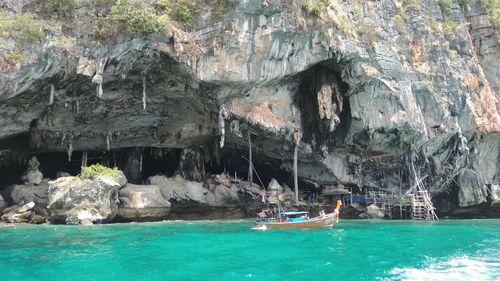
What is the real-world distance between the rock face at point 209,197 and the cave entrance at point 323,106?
18.7 feet

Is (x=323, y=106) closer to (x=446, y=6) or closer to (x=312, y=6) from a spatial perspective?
(x=312, y=6)

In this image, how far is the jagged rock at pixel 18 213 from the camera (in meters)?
26.6

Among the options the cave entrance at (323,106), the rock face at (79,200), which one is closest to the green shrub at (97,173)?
the rock face at (79,200)

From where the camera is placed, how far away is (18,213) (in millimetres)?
26953

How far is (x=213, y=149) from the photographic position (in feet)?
112

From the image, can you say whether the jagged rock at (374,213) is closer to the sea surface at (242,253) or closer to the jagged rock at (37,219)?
the sea surface at (242,253)

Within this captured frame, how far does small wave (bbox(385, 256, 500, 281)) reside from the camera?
44.2 ft

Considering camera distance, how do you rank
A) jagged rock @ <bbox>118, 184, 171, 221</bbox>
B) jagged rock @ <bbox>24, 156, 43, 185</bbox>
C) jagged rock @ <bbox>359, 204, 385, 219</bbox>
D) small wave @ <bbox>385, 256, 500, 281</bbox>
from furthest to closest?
jagged rock @ <bbox>359, 204, 385, 219</bbox> → jagged rock @ <bbox>24, 156, 43, 185</bbox> → jagged rock @ <bbox>118, 184, 171, 221</bbox> → small wave @ <bbox>385, 256, 500, 281</bbox>

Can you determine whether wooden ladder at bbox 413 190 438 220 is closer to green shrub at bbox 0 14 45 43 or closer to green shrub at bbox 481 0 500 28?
green shrub at bbox 481 0 500 28

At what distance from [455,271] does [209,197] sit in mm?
19831

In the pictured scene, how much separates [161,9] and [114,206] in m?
11.3

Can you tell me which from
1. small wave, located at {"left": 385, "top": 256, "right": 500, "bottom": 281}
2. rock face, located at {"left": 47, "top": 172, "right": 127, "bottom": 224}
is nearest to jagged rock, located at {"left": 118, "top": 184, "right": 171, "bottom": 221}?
rock face, located at {"left": 47, "top": 172, "right": 127, "bottom": 224}

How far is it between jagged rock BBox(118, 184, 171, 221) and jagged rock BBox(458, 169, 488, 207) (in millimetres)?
19653

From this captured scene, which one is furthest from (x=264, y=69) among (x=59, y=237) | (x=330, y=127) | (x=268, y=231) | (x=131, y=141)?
(x=59, y=237)
